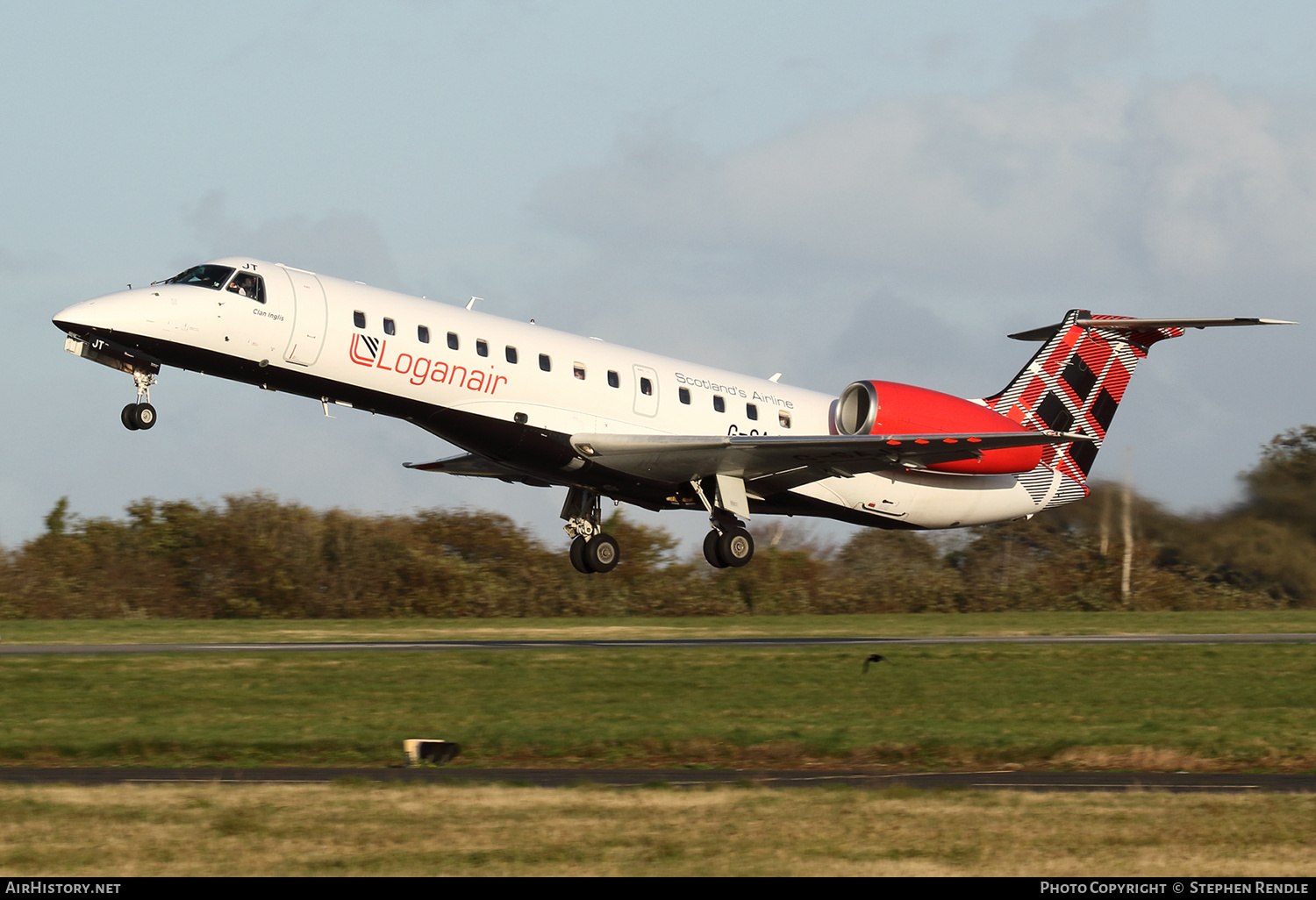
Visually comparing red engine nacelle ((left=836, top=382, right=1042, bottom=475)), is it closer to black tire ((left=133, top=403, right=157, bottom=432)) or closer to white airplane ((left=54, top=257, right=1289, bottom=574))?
→ white airplane ((left=54, top=257, right=1289, bottom=574))

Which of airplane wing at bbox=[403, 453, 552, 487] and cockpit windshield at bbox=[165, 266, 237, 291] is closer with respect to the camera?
cockpit windshield at bbox=[165, 266, 237, 291]

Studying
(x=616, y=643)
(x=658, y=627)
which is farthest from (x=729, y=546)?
(x=658, y=627)

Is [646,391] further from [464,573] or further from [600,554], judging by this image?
[464,573]

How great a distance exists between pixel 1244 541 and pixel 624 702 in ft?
69.4

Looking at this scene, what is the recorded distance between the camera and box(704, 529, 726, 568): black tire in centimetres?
2881

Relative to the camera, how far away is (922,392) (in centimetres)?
2877

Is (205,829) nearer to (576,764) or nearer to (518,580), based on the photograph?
(576,764)

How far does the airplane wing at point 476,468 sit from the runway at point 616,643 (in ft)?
14.0

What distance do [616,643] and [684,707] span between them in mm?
8433

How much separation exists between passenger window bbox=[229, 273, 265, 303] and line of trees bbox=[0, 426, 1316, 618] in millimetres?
18507

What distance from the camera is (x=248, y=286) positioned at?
23.5 m

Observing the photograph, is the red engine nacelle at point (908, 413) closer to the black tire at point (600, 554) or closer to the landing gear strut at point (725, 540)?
the landing gear strut at point (725, 540)

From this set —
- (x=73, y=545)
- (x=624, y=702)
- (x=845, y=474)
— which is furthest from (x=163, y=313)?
(x=73, y=545)

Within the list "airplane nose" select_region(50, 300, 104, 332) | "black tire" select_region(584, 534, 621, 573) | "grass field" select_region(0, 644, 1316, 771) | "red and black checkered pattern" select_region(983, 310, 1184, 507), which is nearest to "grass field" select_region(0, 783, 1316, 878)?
"grass field" select_region(0, 644, 1316, 771)
